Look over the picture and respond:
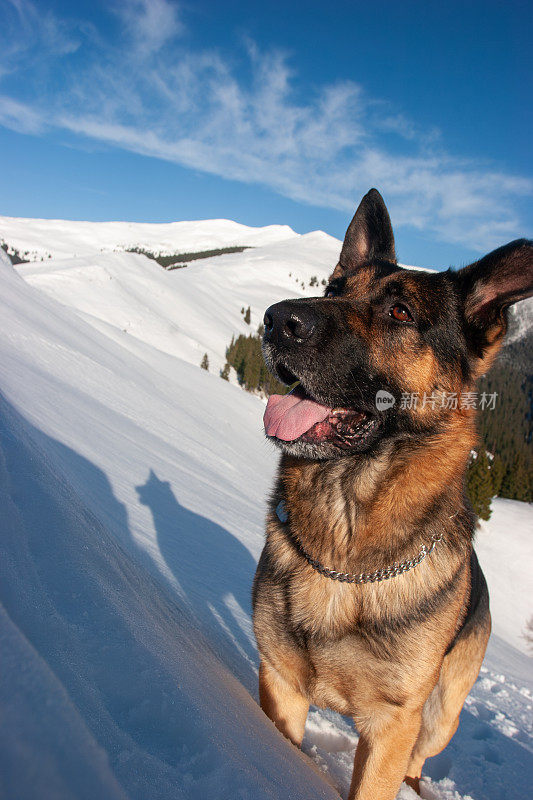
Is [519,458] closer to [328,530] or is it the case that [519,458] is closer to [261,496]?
[261,496]

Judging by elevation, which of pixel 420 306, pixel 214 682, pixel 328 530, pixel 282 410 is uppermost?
pixel 420 306

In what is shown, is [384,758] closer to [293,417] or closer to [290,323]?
[293,417]

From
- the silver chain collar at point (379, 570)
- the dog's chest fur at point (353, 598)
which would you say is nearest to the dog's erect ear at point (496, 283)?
the dog's chest fur at point (353, 598)

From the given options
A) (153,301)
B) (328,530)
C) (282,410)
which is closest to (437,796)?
(328,530)

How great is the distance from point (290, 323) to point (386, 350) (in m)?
0.77

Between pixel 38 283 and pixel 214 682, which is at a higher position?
pixel 38 283

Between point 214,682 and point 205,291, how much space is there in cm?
8583

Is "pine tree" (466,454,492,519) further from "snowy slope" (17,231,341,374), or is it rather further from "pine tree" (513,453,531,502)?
"snowy slope" (17,231,341,374)

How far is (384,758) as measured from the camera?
2365 mm

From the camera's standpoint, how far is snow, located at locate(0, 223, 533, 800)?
1.09 metres

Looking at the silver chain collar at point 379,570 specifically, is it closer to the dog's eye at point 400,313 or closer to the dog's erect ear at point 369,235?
the dog's eye at point 400,313

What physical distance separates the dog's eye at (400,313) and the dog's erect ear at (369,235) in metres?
0.97

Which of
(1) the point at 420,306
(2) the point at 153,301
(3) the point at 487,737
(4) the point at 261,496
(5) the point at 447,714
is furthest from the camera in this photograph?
(2) the point at 153,301

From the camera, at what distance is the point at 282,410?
2.78m
